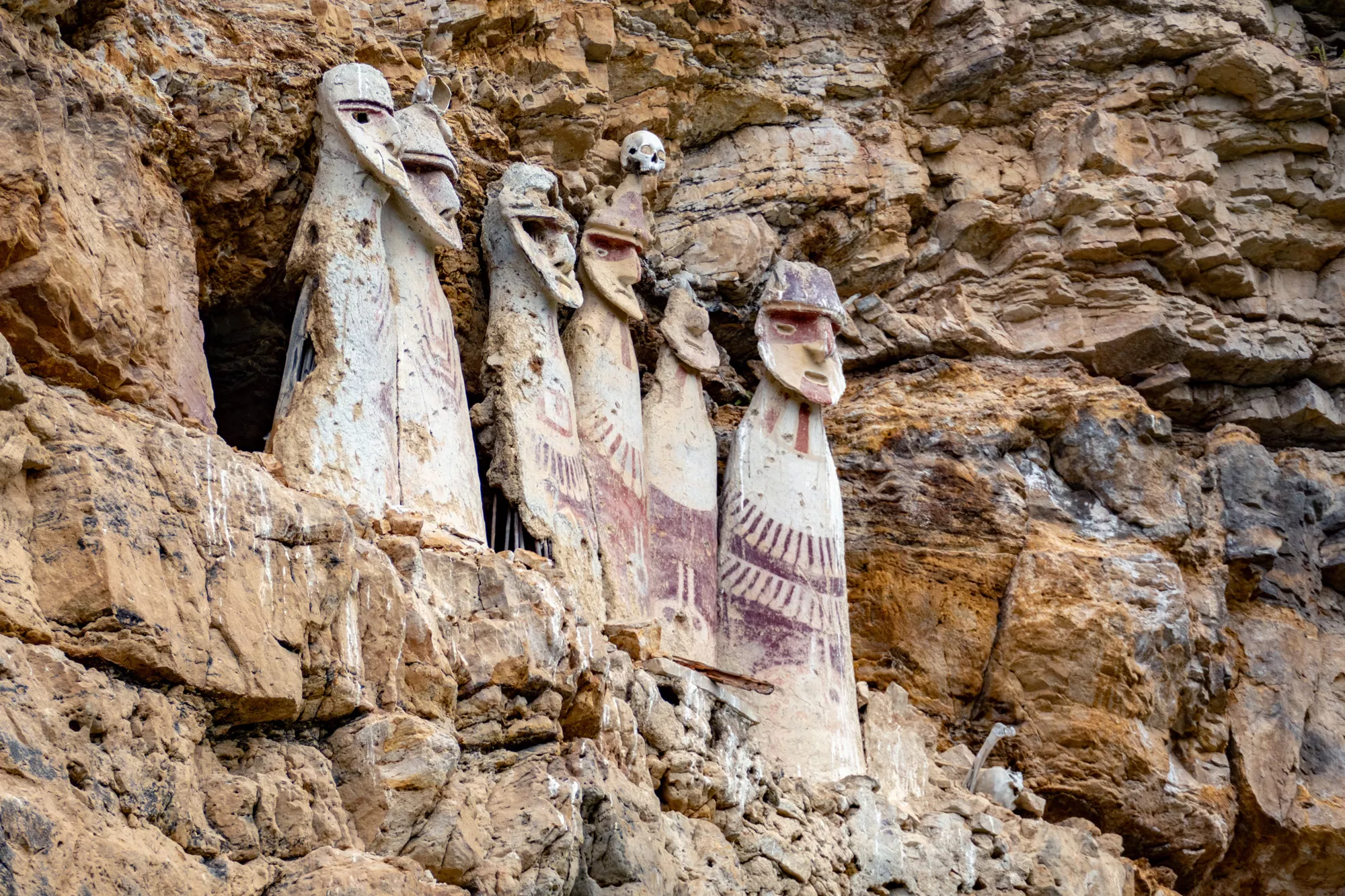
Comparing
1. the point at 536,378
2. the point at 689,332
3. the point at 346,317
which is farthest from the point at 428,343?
the point at 689,332

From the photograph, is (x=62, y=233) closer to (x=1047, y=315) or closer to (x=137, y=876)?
(x=137, y=876)

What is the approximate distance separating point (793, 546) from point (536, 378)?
47.7 inches

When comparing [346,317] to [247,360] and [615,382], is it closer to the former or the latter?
[247,360]

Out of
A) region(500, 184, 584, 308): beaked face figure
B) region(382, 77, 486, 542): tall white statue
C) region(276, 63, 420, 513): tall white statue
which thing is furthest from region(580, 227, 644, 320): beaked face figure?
region(276, 63, 420, 513): tall white statue

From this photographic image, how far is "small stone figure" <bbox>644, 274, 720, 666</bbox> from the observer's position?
673 cm

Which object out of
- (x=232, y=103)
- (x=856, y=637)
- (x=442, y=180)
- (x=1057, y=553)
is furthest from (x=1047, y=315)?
(x=232, y=103)

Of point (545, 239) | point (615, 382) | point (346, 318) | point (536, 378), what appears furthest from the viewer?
point (615, 382)

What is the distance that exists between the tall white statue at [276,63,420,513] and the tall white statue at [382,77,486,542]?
0.06m

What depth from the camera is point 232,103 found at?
583 cm

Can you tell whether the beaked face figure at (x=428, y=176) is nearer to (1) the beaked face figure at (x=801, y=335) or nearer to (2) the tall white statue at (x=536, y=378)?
(2) the tall white statue at (x=536, y=378)

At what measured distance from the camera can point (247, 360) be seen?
21.1 feet

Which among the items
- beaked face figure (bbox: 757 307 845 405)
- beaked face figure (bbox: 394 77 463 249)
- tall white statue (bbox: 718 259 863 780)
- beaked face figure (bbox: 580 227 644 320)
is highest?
beaked face figure (bbox: 394 77 463 249)

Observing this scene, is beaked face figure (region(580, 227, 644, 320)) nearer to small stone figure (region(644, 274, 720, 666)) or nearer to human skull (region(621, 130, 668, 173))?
small stone figure (region(644, 274, 720, 666))

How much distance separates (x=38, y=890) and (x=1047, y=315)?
6.35 meters
